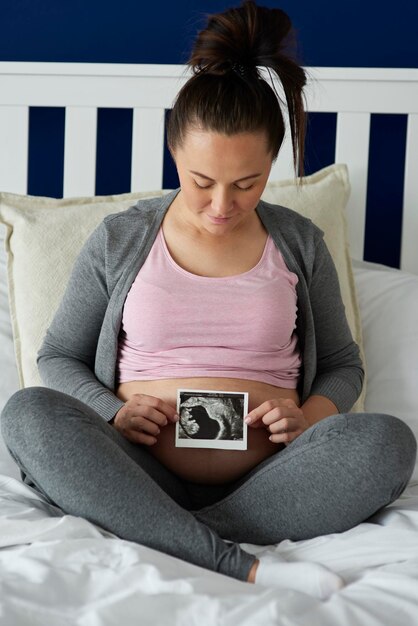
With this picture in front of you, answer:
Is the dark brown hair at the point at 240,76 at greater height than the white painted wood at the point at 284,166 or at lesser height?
greater

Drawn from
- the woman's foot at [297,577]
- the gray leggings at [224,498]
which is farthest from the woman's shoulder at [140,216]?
the woman's foot at [297,577]

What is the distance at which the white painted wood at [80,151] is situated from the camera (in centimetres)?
206

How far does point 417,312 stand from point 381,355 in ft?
0.37

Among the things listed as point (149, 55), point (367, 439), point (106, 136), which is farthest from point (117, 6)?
point (367, 439)

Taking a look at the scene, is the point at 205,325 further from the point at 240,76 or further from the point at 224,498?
the point at 240,76

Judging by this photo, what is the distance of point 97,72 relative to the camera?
2.02 m

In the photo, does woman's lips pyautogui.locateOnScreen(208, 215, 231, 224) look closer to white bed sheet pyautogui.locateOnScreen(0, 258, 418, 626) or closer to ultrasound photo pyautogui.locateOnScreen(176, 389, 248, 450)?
ultrasound photo pyautogui.locateOnScreen(176, 389, 248, 450)

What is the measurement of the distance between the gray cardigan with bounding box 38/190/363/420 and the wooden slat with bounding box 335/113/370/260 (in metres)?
0.55

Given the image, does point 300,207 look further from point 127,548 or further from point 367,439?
point 127,548

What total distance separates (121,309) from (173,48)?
Answer: 3.13 ft

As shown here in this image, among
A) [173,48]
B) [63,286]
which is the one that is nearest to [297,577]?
[63,286]

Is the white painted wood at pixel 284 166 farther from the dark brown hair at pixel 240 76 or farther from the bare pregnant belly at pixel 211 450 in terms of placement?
the bare pregnant belly at pixel 211 450

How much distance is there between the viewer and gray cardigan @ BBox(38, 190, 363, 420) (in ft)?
4.75

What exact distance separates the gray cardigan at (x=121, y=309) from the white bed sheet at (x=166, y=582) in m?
0.30
